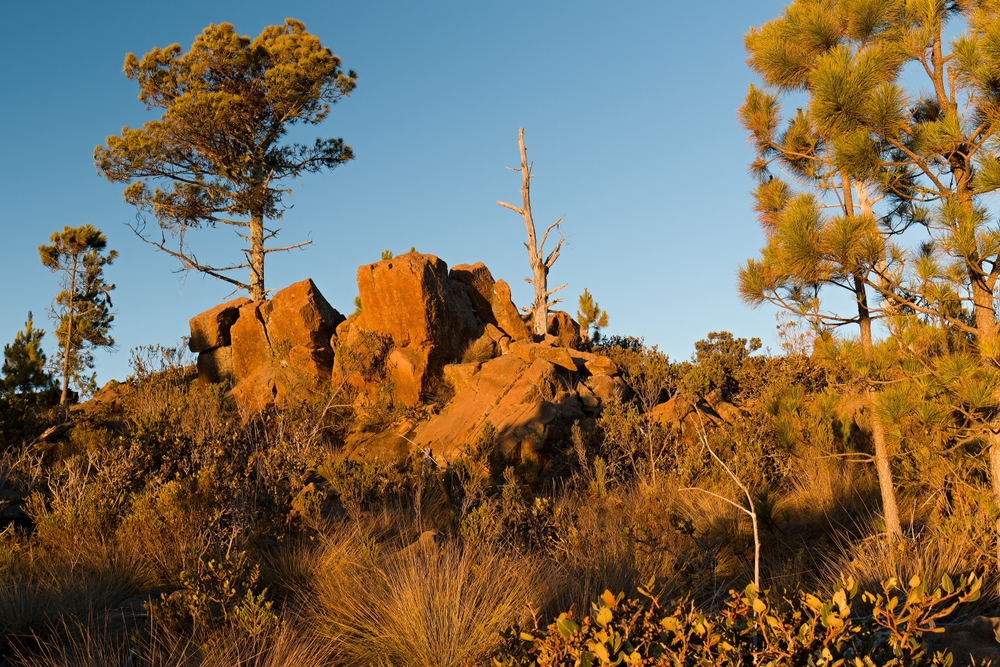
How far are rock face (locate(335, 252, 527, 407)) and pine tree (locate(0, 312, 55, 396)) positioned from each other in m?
9.21

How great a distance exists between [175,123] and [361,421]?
10.2m

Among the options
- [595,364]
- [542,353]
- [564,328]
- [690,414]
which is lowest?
[690,414]

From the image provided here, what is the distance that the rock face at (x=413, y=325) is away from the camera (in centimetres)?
1399

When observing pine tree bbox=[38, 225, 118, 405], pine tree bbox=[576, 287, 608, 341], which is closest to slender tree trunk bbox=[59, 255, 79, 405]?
pine tree bbox=[38, 225, 118, 405]

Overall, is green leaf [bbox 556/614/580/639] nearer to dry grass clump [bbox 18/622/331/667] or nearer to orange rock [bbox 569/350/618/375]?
dry grass clump [bbox 18/622/331/667]

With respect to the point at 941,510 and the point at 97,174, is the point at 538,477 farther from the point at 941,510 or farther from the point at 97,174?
the point at 97,174

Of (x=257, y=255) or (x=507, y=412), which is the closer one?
(x=507, y=412)

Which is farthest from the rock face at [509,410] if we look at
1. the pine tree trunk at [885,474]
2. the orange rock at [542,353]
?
the pine tree trunk at [885,474]

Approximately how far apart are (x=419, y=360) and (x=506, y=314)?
9.19 ft

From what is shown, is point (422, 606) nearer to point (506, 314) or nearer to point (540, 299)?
point (506, 314)

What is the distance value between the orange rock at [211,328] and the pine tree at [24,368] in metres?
4.37

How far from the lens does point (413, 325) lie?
47.3 feet

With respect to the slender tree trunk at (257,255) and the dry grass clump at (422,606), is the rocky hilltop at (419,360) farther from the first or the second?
the dry grass clump at (422,606)

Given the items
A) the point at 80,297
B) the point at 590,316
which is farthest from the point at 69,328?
the point at 590,316
